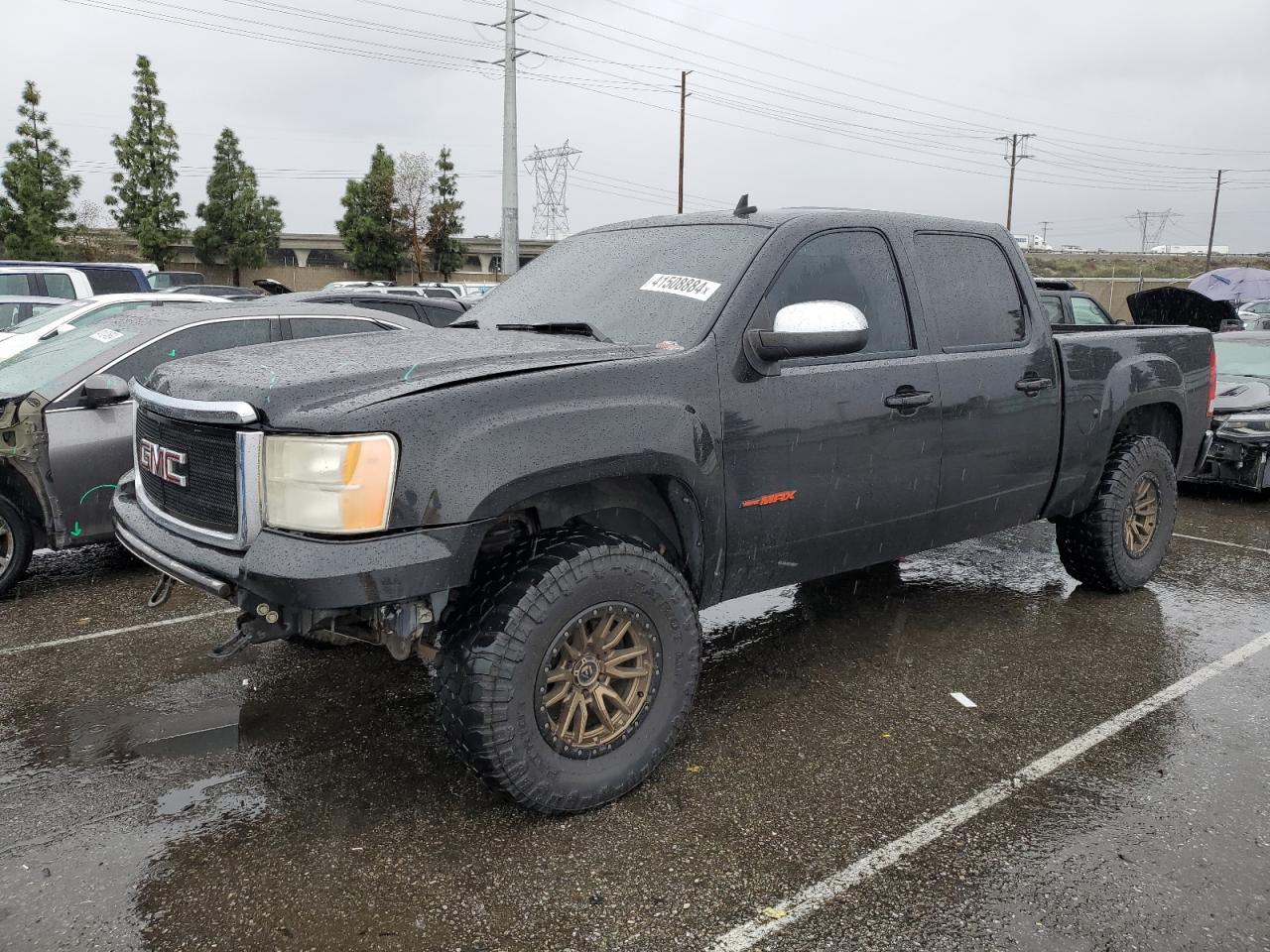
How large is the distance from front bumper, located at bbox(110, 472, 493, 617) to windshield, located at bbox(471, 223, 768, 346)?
117 centimetres

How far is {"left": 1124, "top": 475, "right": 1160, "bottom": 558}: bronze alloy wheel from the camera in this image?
5309 mm

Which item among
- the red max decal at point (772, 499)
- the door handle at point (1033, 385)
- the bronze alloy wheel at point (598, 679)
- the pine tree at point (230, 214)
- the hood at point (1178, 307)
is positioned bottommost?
the bronze alloy wheel at point (598, 679)

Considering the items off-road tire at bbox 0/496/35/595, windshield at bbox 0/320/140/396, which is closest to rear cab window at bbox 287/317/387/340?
windshield at bbox 0/320/140/396

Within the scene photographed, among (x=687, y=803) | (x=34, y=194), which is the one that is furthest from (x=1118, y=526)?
(x=34, y=194)

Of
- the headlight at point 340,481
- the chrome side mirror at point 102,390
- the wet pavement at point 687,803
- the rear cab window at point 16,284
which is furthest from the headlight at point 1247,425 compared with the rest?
the rear cab window at point 16,284

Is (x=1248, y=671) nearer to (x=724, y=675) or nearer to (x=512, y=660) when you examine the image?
(x=724, y=675)

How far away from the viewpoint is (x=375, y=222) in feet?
167

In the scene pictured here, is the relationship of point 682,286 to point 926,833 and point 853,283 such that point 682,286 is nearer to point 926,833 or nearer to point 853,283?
point 853,283

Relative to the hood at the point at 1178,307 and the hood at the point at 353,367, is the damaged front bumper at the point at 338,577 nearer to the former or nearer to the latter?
the hood at the point at 353,367

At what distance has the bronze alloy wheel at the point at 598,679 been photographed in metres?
2.96

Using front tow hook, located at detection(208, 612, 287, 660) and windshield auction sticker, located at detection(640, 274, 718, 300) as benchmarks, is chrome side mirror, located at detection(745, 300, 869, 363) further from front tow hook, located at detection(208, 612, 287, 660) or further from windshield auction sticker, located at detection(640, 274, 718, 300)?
front tow hook, located at detection(208, 612, 287, 660)

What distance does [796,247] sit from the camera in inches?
145

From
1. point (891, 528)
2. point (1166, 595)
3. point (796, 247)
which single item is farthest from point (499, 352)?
point (1166, 595)

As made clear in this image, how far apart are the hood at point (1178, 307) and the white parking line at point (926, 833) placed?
15386 millimetres
